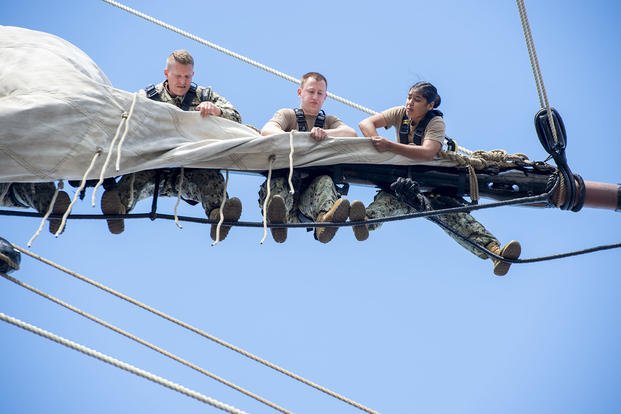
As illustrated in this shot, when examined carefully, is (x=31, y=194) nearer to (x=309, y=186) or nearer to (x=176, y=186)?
(x=176, y=186)

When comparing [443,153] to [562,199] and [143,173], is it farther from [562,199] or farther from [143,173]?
[143,173]

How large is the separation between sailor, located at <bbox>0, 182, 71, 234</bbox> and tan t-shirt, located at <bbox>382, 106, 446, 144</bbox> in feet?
8.58

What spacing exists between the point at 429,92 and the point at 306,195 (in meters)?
1.26

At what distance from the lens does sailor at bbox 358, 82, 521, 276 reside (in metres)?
8.77

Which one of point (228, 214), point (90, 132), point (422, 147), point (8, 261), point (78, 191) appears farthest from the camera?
point (422, 147)

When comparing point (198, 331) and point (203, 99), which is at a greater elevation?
point (203, 99)

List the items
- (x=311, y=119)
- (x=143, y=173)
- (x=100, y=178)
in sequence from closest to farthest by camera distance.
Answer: (x=100, y=178) → (x=143, y=173) → (x=311, y=119)

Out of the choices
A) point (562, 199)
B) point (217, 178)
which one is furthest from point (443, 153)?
point (217, 178)

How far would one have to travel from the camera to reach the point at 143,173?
834cm

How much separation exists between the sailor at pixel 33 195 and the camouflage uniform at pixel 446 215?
7.56 ft

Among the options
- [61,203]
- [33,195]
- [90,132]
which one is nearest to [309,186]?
[90,132]

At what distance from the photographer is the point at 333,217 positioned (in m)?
8.12

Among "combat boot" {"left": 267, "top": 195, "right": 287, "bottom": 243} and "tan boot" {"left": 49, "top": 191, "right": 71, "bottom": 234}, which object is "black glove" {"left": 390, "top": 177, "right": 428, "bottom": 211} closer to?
"combat boot" {"left": 267, "top": 195, "right": 287, "bottom": 243}

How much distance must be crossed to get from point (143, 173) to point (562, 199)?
10.7 feet
